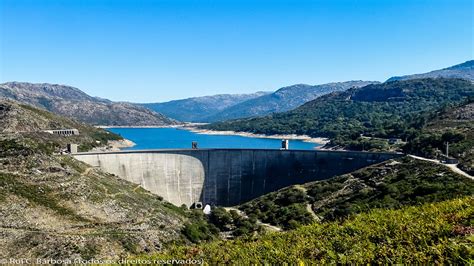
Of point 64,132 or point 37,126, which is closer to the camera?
point 37,126

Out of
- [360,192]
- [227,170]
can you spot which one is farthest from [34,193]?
[360,192]

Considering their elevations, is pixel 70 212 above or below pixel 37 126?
below

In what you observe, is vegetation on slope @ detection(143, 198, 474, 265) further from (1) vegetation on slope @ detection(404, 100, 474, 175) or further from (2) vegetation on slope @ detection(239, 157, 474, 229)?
(1) vegetation on slope @ detection(404, 100, 474, 175)

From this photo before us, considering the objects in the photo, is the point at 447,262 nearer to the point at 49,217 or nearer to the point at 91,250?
the point at 91,250

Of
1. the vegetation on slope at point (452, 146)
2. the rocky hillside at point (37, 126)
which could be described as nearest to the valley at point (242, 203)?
the vegetation on slope at point (452, 146)

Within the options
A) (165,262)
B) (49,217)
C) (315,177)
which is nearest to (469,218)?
(165,262)

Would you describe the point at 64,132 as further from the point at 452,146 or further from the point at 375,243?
the point at 375,243

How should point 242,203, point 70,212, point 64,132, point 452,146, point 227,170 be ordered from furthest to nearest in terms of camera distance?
point 64,132
point 227,170
point 242,203
point 452,146
point 70,212
